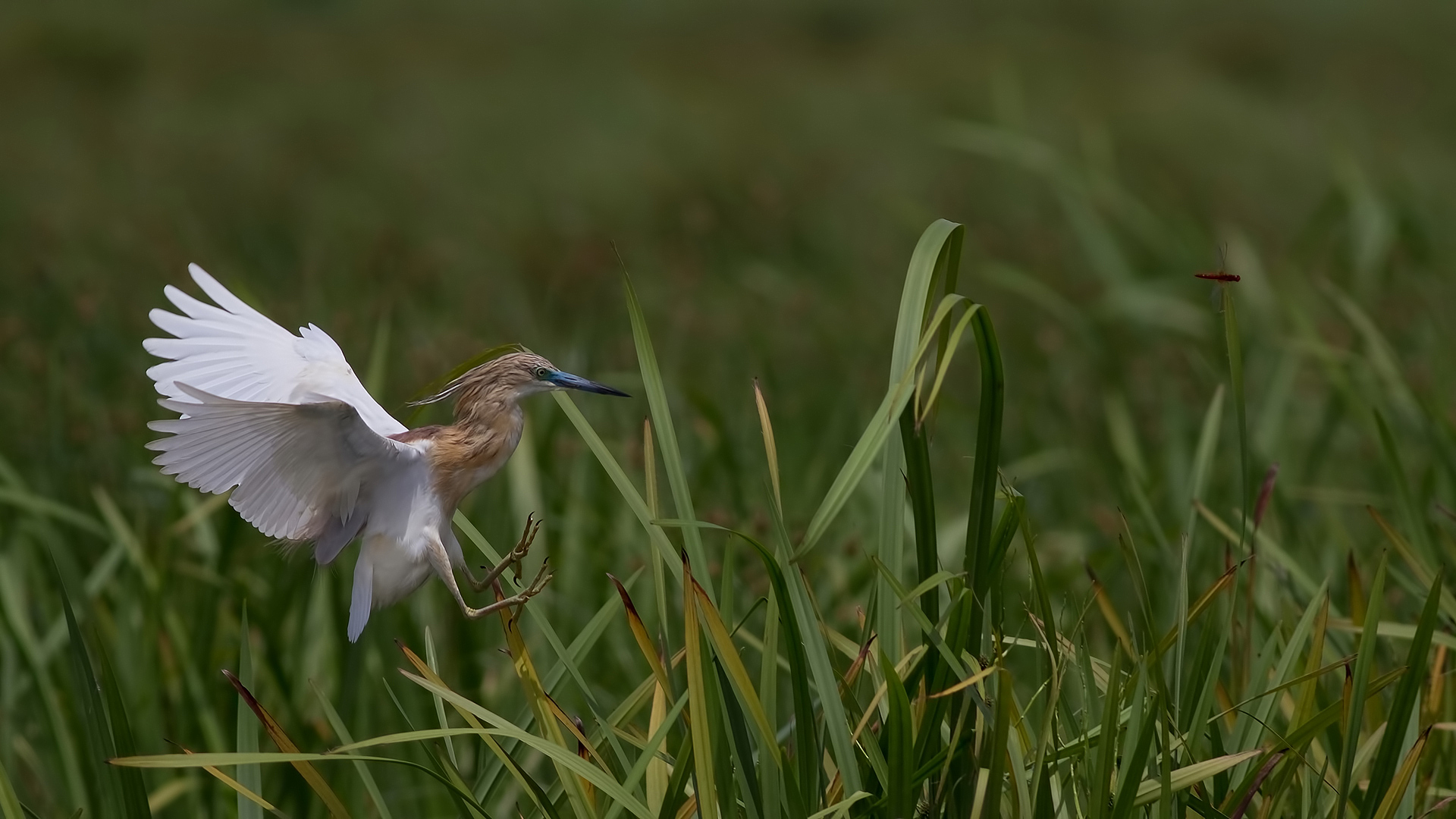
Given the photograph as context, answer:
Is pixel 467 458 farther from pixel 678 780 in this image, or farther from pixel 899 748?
pixel 899 748

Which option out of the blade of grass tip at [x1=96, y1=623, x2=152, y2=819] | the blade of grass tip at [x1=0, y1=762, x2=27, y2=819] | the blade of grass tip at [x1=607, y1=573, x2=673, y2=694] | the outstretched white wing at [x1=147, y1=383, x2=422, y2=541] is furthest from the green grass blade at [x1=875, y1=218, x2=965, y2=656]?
the blade of grass tip at [x1=0, y1=762, x2=27, y2=819]

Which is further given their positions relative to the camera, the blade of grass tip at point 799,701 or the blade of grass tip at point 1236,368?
the blade of grass tip at point 799,701

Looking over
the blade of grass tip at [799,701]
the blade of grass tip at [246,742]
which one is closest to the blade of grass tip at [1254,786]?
the blade of grass tip at [799,701]

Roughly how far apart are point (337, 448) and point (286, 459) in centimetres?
7

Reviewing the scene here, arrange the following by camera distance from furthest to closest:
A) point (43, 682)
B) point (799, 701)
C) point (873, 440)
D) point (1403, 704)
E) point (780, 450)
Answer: point (780, 450), point (43, 682), point (1403, 704), point (799, 701), point (873, 440)

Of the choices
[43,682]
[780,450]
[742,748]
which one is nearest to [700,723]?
[742,748]

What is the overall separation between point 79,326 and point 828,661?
12.5 ft

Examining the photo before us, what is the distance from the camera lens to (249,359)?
216 centimetres

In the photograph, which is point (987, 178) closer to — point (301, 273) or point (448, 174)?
point (448, 174)

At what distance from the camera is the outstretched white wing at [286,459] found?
1.83 meters

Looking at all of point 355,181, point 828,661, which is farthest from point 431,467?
point 355,181

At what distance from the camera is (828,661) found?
207 centimetres

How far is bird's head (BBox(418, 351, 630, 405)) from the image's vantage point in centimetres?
213

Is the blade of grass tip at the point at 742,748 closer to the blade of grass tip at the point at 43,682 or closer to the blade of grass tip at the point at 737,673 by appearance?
the blade of grass tip at the point at 737,673
